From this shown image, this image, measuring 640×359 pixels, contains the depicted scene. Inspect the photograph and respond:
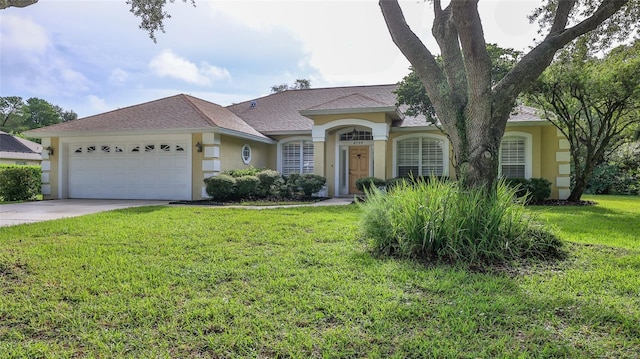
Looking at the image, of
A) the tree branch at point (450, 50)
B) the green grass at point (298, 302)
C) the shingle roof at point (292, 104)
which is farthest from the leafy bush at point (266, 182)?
the tree branch at point (450, 50)

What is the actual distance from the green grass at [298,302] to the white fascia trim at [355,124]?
877cm

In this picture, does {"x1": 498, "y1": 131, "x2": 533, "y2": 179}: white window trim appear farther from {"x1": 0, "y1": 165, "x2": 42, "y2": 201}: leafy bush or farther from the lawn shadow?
{"x1": 0, "y1": 165, "x2": 42, "y2": 201}: leafy bush

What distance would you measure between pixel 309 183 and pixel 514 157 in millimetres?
8593

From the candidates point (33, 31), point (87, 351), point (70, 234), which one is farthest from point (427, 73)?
point (33, 31)

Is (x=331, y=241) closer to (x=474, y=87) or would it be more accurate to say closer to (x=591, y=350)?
(x=474, y=87)

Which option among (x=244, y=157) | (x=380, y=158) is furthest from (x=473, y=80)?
(x=244, y=157)

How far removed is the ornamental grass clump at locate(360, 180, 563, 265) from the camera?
5.04m

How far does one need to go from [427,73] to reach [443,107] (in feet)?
2.31

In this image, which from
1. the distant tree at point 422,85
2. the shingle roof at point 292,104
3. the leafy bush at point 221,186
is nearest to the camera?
the distant tree at point 422,85

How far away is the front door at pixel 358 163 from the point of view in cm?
1628

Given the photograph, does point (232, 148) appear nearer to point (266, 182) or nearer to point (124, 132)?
point (266, 182)

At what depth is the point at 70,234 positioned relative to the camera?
691cm

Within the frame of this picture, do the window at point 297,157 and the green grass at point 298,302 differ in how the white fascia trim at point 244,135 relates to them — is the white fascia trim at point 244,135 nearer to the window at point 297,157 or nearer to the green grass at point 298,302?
the window at point 297,157

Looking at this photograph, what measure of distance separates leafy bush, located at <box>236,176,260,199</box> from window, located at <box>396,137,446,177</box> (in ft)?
20.9
